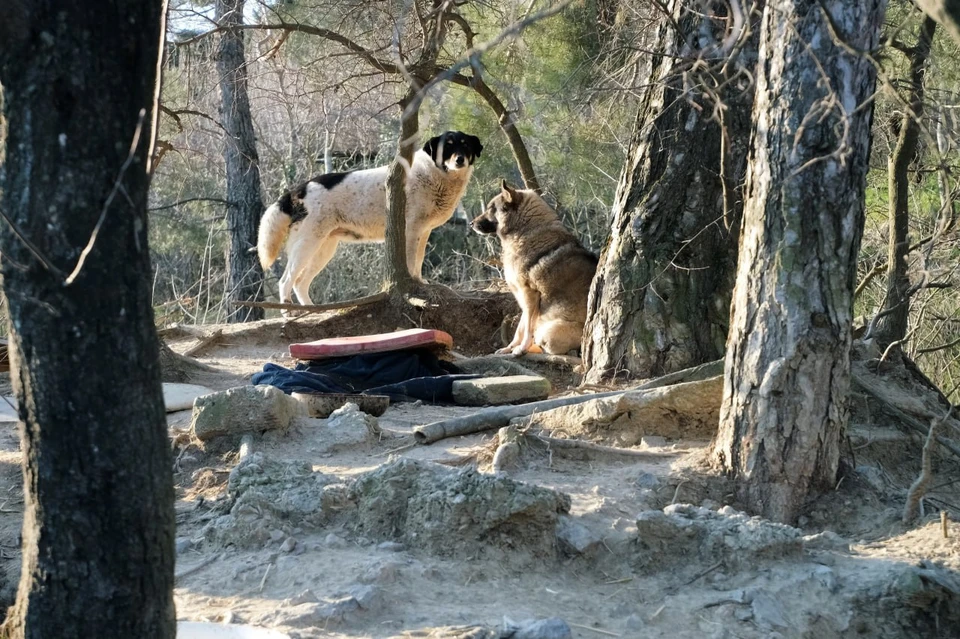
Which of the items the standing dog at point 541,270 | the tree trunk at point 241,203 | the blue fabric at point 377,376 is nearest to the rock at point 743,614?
the blue fabric at point 377,376

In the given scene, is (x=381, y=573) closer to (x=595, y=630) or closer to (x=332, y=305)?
(x=595, y=630)

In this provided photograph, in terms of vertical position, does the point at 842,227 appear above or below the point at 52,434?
above

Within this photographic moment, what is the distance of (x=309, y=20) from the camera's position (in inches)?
424

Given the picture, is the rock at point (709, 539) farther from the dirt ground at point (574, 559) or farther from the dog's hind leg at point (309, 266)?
the dog's hind leg at point (309, 266)

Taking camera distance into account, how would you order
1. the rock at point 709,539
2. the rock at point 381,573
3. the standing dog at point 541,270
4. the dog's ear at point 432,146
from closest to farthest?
the rock at point 381,573 → the rock at point 709,539 → the standing dog at point 541,270 → the dog's ear at point 432,146

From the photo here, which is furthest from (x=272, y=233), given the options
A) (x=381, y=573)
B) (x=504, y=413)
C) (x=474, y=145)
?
(x=381, y=573)

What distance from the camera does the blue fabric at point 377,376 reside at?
25.3 ft

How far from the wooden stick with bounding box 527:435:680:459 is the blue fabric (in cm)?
222

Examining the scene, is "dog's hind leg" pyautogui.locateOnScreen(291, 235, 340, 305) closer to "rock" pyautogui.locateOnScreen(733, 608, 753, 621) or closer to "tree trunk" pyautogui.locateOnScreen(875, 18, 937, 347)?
"tree trunk" pyautogui.locateOnScreen(875, 18, 937, 347)

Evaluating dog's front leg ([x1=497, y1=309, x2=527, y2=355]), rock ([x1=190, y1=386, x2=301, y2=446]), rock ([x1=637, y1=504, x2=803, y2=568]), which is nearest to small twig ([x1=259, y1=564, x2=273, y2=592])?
rock ([x1=637, y1=504, x2=803, y2=568])

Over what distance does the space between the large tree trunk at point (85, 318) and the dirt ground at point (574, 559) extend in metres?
1.04

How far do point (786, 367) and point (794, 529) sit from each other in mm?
764

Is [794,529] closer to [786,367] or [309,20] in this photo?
[786,367]

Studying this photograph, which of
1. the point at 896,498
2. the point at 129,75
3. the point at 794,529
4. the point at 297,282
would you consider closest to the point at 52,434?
the point at 129,75
